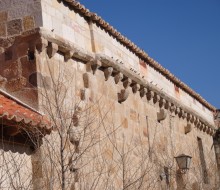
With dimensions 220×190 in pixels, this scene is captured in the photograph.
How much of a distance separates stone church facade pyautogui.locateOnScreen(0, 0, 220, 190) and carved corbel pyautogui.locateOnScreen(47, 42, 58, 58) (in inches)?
0.6

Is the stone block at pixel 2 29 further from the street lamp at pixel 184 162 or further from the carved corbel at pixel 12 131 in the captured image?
the street lamp at pixel 184 162

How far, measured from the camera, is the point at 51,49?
662 centimetres

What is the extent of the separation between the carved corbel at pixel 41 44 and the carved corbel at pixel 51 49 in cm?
10

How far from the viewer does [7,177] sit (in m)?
5.23

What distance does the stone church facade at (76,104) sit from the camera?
18.1ft

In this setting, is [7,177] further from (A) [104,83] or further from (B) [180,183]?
(B) [180,183]

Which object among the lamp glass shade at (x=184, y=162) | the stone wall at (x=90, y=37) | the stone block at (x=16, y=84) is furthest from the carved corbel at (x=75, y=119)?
the lamp glass shade at (x=184, y=162)

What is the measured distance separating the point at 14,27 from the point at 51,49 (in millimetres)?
760

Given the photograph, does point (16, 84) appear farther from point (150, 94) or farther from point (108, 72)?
point (150, 94)

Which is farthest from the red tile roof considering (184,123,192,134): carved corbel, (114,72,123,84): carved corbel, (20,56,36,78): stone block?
(184,123,192,134): carved corbel

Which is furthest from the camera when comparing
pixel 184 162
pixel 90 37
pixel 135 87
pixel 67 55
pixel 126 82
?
pixel 184 162

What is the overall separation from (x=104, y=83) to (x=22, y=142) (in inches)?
103

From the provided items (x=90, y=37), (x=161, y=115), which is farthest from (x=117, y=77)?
(x=161, y=115)

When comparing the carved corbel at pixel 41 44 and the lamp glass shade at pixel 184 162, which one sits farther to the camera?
the lamp glass shade at pixel 184 162
